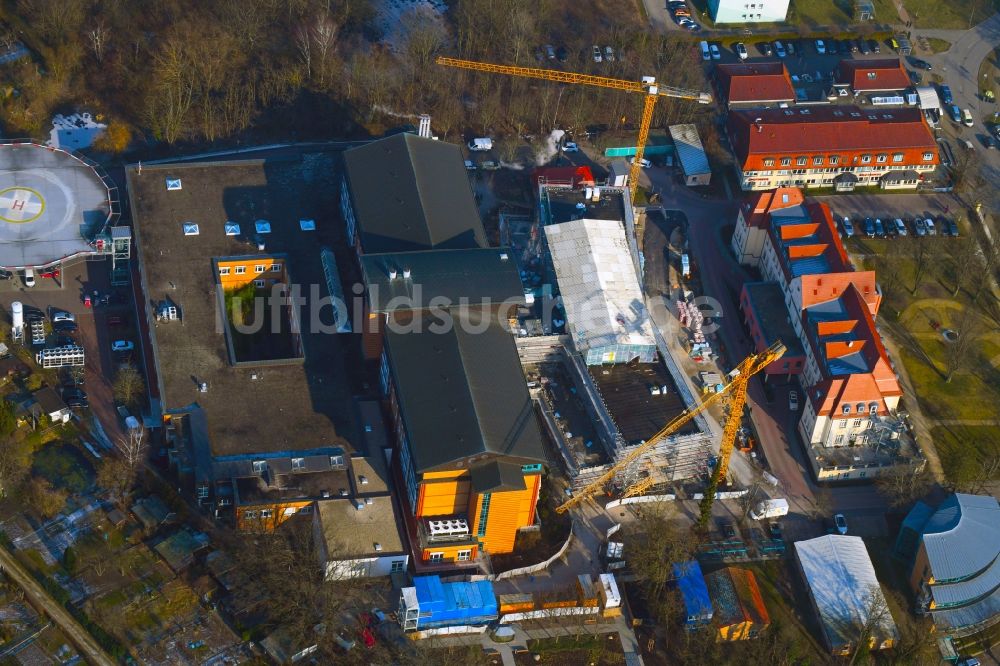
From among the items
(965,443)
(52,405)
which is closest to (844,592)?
(965,443)

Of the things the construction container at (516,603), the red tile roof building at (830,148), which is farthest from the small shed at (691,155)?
the construction container at (516,603)

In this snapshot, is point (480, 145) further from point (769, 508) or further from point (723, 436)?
point (769, 508)

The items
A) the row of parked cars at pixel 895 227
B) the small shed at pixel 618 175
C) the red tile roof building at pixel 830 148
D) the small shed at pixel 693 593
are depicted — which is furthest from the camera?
the red tile roof building at pixel 830 148

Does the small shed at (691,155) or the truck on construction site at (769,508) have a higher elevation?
the small shed at (691,155)

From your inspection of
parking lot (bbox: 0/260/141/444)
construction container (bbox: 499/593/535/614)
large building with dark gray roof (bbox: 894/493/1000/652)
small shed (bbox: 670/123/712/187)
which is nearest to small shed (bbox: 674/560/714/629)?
construction container (bbox: 499/593/535/614)

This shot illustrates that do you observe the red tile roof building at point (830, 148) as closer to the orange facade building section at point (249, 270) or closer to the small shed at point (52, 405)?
the orange facade building section at point (249, 270)

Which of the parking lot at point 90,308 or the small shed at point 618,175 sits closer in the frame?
the parking lot at point 90,308
